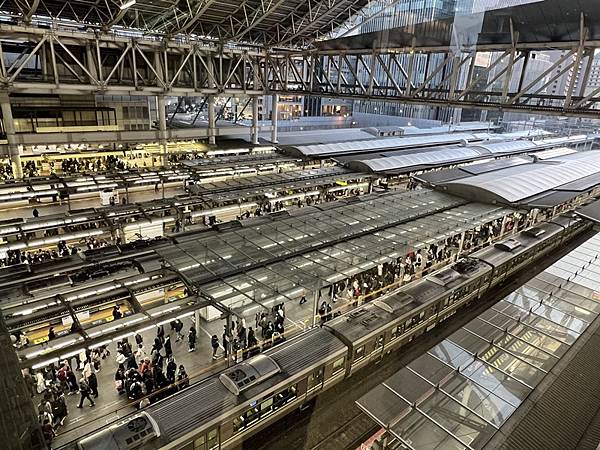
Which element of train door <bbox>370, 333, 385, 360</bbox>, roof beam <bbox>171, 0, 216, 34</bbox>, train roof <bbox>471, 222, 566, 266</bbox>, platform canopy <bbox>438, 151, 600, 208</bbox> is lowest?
train door <bbox>370, 333, 385, 360</bbox>

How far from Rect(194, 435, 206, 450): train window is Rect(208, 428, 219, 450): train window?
0.35ft

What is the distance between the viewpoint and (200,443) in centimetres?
705

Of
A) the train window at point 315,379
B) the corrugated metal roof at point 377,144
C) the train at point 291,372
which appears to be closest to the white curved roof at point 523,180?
the train at point 291,372

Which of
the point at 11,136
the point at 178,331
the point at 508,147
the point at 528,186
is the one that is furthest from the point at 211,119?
the point at 508,147

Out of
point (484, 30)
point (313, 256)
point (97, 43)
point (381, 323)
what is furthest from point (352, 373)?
point (97, 43)

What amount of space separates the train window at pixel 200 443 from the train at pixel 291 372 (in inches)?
0.9

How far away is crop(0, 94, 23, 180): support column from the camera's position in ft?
69.6

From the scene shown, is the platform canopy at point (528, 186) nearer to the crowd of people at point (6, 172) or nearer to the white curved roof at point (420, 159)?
the white curved roof at point (420, 159)

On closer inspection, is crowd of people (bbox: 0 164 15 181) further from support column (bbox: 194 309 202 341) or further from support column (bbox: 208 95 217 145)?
support column (bbox: 194 309 202 341)

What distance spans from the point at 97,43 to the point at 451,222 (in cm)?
2290

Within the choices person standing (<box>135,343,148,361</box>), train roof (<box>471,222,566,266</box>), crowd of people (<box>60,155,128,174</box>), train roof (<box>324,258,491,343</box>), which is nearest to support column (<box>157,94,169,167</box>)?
crowd of people (<box>60,155,128,174</box>)

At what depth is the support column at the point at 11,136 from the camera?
836 inches

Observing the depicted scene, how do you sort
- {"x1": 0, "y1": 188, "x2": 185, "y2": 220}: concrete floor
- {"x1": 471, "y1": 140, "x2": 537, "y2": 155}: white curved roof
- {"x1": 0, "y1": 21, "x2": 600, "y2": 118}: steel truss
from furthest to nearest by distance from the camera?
1. {"x1": 471, "y1": 140, "x2": 537, "y2": 155}: white curved roof
2. {"x1": 0, "y1": 188, "x2": 185, "y2": 220}: concrete floor
3. {"x1": 0, "y1": 21, "x2": 600, "y2": 118}: steel truss

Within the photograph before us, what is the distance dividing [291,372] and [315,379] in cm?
92
